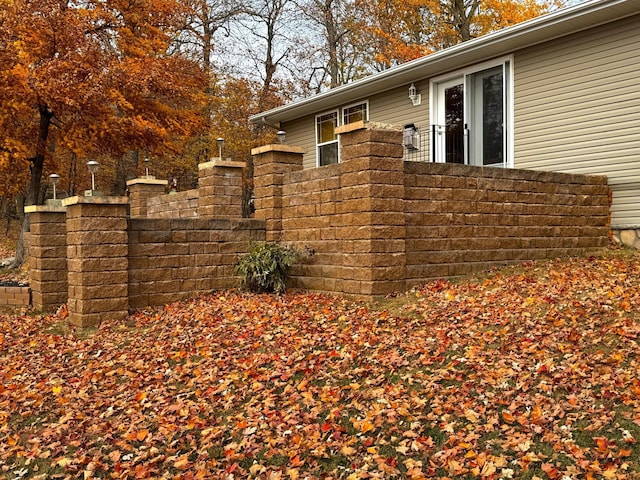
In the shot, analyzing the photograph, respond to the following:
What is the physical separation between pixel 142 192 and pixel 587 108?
9.17 meters

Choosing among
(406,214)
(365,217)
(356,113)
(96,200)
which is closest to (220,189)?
(96,200)

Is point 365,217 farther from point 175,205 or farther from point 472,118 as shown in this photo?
point 175,205

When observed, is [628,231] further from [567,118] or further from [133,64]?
[133,64]

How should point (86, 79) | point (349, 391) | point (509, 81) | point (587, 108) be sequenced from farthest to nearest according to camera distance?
1. point (86, 79)
2. point (509, 81)
3. point (587, 108)
4. point (349, 391)

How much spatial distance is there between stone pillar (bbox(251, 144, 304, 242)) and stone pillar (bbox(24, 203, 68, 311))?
2.80m

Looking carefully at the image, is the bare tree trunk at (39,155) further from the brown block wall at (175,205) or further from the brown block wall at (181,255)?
the brown block wall at (181,255)

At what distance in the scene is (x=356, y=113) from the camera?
1373cm

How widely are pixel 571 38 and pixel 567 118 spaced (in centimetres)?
128

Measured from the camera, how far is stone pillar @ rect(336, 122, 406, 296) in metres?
6.98

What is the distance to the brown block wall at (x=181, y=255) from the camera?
757 centimetres

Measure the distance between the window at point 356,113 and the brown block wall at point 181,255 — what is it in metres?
5.88

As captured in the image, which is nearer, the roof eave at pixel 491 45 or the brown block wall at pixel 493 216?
the brown block wall at pixel 493 216

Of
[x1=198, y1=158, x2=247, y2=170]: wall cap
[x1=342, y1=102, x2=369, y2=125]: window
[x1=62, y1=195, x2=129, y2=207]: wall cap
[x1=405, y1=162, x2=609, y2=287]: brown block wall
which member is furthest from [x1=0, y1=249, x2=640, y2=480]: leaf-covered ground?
[x1=342, y1=102, x2=369, y2=125]: window

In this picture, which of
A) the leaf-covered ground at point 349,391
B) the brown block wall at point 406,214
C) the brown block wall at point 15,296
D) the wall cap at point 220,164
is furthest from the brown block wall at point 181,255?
the brown block wall at point 15,296
